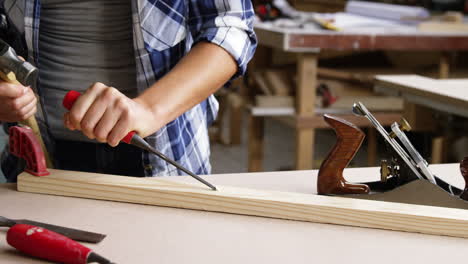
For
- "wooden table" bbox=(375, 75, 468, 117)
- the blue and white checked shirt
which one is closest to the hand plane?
the blue and white checked shirt

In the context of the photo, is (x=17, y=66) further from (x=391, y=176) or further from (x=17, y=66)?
(x=391, y=176)

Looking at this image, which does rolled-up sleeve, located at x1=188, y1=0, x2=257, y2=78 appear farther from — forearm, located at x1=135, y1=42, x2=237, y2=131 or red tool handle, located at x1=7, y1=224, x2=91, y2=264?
red tool handle, located at x1=7, y1=224, x2=91, y2=264

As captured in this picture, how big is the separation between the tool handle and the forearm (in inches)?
8.3

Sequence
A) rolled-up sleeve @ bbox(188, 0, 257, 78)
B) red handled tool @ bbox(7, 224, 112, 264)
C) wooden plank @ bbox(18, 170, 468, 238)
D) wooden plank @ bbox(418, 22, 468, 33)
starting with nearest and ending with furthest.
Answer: red handled tool @ bbox(7, 224, 112, 264) → wooden plank @ bbox(18, 170, 468, 238) → rolled-up sleeve @ bbox(188, 0, 257, 78) → wooden plank @ bbox(418, 22, 468, 33)

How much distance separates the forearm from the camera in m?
1.05

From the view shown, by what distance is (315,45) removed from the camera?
2709mm

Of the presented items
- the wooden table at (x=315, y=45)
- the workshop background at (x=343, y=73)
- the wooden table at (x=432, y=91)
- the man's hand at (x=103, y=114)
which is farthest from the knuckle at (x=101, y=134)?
the wooden table at (x=315, y=45)

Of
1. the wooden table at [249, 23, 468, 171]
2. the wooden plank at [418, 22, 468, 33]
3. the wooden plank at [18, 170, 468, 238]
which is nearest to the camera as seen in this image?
the wooden plank at [18, 170, 468, 238]

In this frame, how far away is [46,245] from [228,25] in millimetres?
551

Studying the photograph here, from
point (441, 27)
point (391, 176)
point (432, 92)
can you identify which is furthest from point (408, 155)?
point (441, 27)

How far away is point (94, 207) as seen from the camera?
0.97 m

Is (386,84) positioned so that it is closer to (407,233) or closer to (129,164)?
(129,164)

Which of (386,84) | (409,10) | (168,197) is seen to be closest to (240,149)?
(409,10)

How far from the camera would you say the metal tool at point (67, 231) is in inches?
32.7
